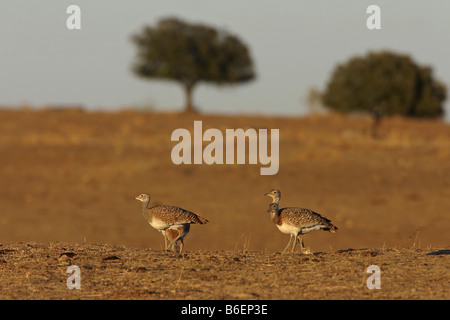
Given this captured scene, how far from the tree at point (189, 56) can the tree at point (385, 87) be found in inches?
330

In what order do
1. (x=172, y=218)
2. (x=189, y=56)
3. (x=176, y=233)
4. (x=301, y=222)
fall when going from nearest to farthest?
1. (x=301, y=222)
2. (x=172, y=218)
3. (x=176, y=233)
4. (x=189, y=56)

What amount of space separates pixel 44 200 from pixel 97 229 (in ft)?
12.0

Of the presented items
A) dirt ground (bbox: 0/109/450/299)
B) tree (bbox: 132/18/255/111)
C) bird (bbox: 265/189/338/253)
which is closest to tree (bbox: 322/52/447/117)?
tree (bbox: 132/18/255/111)

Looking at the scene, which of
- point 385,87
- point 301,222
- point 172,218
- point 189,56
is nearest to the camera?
point 301,222

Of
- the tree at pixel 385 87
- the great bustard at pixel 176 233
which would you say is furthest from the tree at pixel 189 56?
the great bustard at pixel 176 233

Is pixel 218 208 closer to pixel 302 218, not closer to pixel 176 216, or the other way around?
pixel 176 216

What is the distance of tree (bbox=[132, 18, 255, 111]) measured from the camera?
2339 inches

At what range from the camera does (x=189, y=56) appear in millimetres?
59406

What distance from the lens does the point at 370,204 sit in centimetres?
2561

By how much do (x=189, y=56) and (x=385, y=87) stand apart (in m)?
15.0

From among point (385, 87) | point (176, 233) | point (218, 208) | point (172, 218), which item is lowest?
point (218, 208)

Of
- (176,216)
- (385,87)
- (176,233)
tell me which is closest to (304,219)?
(176,216)

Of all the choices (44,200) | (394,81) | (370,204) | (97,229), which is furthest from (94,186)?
(394,81)
